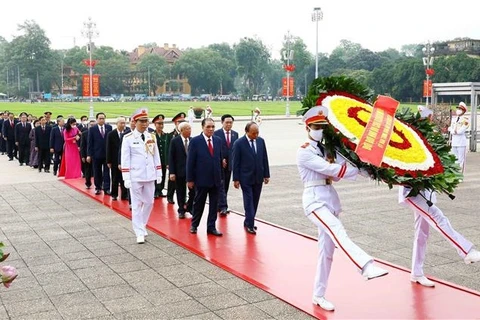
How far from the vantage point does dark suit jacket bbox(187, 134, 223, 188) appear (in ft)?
25.6

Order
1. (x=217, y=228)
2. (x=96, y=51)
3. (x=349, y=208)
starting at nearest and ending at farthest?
(x=217, y=228), (x=349, y=208), (x=96, y=51)

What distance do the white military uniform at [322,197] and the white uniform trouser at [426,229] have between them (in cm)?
90

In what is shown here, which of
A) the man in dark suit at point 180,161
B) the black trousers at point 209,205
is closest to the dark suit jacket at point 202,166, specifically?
the black trousers at point 209,205

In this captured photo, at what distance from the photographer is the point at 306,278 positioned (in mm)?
5969

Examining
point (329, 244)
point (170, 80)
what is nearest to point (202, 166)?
point (329, 244)

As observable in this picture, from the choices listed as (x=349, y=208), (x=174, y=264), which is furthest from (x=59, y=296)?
(x=349, y=208)

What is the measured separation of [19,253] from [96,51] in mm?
93901

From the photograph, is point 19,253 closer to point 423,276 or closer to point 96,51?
point 423,276

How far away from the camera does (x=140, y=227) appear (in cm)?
772

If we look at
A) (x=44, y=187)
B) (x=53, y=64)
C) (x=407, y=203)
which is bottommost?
(x=44, y=187)

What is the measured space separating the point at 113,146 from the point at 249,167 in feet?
11.9

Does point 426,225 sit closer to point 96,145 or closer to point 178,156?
point 178,156

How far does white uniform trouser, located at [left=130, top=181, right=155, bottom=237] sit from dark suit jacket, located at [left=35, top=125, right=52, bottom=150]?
9031mm

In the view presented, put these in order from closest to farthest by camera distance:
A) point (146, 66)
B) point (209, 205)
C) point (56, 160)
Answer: point (209, 205)
point (56, 160)
point (146, 66)
